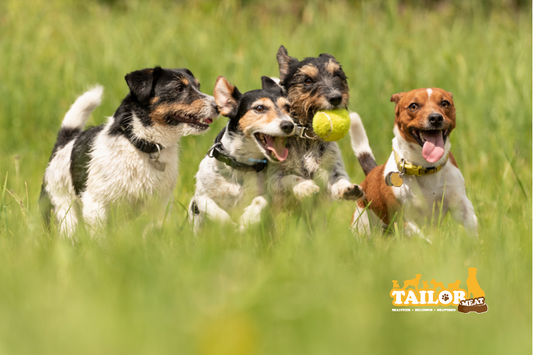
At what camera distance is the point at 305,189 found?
3900 millimetres

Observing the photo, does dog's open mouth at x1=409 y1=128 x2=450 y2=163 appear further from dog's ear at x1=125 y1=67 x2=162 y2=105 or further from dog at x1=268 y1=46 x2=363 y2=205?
dog's ear at x1=125 y1=67 x2=162 y2=105

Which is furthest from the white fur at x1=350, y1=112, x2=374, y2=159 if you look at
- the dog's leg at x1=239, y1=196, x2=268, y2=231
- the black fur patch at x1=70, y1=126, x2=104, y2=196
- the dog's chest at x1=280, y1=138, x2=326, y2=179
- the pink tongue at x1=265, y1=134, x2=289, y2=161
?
the black fur patch at x1=70, y1=126, x2=104, y2=196

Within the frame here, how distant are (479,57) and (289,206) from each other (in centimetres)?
550

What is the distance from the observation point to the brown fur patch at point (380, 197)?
4355 millimetres

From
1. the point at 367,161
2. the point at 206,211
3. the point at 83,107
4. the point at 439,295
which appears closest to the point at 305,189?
the point at 206,211

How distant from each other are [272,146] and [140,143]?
3.51 feet

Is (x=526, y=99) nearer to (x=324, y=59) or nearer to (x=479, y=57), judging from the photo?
(x=479, y=57)

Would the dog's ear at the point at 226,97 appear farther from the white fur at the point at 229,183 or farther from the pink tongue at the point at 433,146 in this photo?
the pink tongue at the point at 433,146

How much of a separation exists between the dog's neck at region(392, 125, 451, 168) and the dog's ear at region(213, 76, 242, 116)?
4.32 feet

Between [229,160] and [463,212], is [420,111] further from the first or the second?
[229,160]

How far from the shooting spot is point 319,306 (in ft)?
8.00

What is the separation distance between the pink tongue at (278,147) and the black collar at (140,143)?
3.06 ft

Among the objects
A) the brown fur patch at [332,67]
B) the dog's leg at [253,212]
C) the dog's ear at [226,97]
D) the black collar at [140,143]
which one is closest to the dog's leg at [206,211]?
the dog's leg at [253,212]

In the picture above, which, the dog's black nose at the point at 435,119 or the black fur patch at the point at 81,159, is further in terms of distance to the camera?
the black fur patch at the point at 81,159
